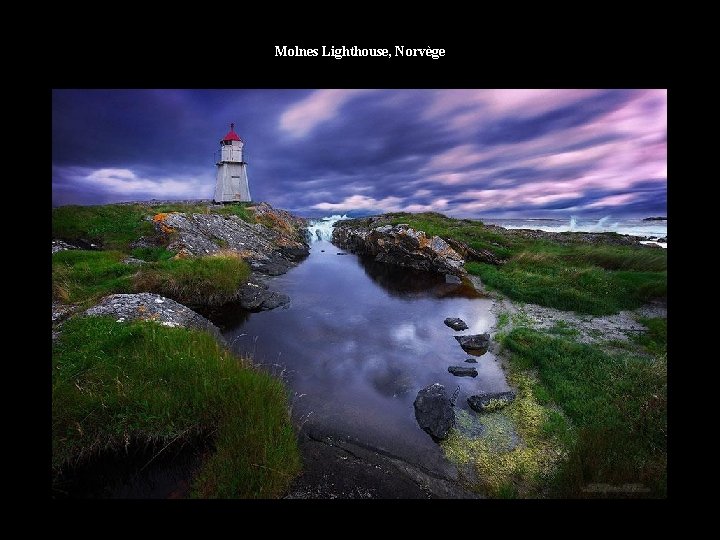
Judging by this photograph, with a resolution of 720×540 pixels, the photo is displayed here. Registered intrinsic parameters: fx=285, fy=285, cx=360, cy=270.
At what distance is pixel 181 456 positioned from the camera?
551cm

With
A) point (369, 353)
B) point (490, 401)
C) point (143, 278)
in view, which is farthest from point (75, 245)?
point (490, 401)

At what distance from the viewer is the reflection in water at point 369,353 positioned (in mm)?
7258

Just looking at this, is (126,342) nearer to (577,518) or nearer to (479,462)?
(479,462)

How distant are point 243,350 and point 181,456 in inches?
218

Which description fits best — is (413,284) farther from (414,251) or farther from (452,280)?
(414,251)

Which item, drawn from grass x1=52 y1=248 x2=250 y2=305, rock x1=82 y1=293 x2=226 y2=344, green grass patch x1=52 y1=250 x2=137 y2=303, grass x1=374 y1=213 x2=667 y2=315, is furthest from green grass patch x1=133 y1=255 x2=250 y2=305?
grass x1=374 y1=213 x2=667 y2=315

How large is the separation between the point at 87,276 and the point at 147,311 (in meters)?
6.51

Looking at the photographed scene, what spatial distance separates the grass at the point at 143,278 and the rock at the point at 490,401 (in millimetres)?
12778

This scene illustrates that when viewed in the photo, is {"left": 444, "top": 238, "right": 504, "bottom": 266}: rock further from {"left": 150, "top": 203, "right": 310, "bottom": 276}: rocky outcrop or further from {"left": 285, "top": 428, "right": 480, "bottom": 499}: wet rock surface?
{"left": 285, "top": 428, "right": 480, "bottom": 499}: wet rock surface

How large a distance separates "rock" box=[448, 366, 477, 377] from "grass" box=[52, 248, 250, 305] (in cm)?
1178

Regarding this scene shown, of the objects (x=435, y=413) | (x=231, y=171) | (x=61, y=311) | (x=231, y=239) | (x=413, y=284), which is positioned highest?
(x=231, y=171)

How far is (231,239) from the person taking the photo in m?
28.0
